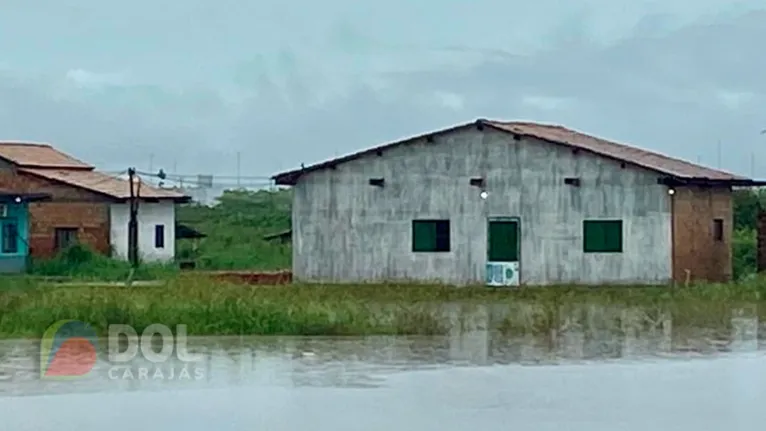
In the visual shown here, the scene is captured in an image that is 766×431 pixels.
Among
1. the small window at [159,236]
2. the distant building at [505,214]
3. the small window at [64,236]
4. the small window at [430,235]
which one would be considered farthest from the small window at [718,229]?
the small window at [64,236]

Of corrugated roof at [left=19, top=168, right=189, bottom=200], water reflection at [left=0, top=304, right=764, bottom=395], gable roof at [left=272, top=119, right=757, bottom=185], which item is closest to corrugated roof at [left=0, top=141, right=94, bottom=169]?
corrugated roof at [left=19, top=168, right=189, bottom=200]

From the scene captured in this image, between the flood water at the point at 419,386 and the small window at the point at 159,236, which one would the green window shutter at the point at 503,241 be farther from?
the small window at the point at 159,236

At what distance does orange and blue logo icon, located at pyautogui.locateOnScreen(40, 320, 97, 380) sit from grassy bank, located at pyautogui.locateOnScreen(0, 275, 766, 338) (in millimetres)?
186

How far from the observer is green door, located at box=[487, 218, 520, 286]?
3928cm

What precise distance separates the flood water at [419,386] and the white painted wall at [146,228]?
30.1m

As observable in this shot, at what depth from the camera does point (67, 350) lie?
20750 millimetres

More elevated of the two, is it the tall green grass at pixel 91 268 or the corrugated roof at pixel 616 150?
the corrugated roof at pixel 616 150

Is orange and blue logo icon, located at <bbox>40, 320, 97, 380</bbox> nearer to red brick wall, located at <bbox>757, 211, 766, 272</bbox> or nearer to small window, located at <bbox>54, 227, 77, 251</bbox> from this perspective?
red brick wall, located at <bbox>757, 211, 766, 272</bbox>

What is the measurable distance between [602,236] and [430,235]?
4.38 m

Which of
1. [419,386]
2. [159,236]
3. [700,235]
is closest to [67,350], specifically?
[419,386]

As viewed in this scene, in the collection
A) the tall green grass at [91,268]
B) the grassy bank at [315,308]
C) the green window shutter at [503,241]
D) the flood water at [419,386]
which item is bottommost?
the flood water at [419,386]

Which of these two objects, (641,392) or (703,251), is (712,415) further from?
(703,251)

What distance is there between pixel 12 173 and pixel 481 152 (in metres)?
19.0

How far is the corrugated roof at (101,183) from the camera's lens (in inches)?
2044
